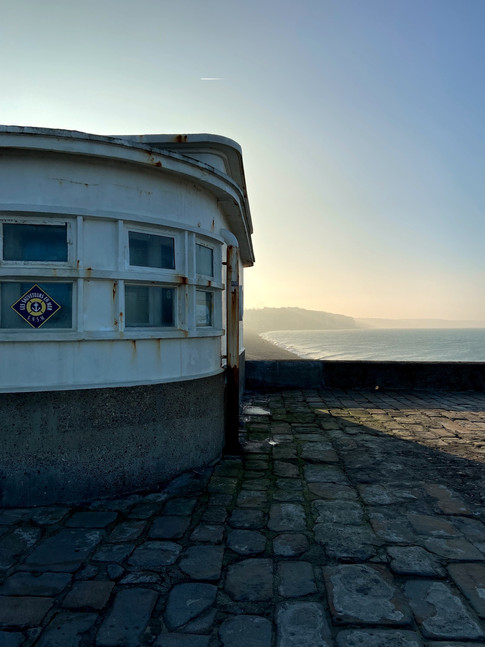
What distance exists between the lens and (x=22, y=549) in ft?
11.4

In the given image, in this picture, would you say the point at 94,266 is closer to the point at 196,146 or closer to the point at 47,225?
the point at 47,225

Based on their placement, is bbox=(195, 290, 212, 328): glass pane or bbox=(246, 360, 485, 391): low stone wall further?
bbox=(246, 360, 485, 391): low stone wall

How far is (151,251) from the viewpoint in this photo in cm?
491

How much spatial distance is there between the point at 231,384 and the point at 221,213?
2.46 m

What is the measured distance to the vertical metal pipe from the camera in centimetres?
618

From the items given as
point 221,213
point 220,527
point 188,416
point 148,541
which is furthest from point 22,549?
point 221,213

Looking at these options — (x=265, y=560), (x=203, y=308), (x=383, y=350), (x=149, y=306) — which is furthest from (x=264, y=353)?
(x=383, y=350)

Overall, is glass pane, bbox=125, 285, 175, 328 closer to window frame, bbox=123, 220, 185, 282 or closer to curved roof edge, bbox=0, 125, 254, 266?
window frame, bbox=123, 220, 185, 282

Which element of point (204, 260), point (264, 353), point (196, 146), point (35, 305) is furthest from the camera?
point (264, 353)

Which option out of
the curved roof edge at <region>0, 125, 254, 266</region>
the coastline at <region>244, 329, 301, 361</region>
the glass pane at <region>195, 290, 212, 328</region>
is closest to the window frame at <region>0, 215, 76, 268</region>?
the curved roof edge at <region>0, 125, 254, 266</region>

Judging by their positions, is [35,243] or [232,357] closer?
[35,243]

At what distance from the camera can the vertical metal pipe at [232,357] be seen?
618 centimetres

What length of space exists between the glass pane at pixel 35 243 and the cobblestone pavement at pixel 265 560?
7.92ft

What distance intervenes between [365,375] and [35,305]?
954 centimetres
